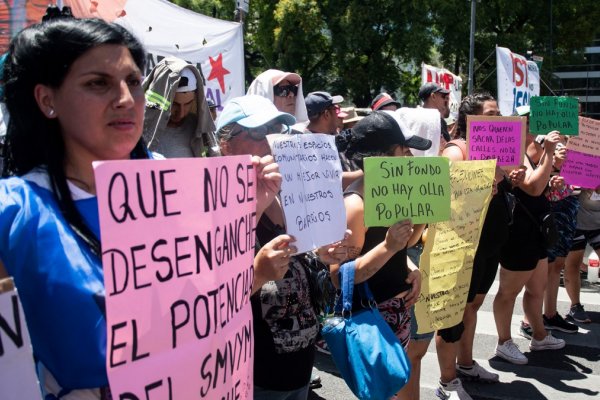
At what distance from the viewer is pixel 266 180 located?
1962 mm

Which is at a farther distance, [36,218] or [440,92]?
[440,92]

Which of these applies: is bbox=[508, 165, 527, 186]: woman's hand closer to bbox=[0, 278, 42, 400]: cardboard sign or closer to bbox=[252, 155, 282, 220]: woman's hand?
bbox=[252, 155, 282, 220]: woman's hand

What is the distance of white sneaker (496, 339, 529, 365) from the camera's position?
4805 millimetres

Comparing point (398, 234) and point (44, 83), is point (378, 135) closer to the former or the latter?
point (398, 234)

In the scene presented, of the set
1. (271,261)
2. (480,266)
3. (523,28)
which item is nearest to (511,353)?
(480,266)

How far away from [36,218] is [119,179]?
216mm

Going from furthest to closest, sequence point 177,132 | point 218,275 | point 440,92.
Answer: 1. point 440,92
2. point 177,132
3. point 218,275

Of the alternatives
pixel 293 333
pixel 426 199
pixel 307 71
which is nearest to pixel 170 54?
pixel 426 199

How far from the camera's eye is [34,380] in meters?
1.09

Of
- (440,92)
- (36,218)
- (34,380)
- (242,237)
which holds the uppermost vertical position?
(440,92)

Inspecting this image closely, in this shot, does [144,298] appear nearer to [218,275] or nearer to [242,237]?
[218,275]

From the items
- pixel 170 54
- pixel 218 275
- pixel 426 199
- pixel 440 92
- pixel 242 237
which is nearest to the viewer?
pixel 218 275

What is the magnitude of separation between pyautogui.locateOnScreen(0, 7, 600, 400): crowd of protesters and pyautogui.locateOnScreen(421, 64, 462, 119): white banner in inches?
253

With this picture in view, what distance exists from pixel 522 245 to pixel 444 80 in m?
7.55
